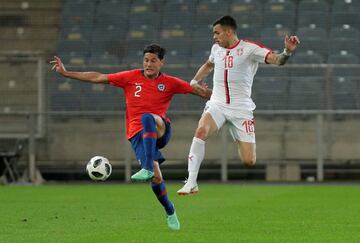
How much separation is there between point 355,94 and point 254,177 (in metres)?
3.11

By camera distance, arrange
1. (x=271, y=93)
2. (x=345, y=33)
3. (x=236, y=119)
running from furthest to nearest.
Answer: (x=345, y=33), (x=271, y=93), (x=236, y=119)

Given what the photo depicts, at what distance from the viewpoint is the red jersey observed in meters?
11.1

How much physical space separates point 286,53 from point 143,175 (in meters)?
1.96

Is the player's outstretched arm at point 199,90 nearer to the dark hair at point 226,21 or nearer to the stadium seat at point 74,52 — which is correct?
the dark hair at point 226,21

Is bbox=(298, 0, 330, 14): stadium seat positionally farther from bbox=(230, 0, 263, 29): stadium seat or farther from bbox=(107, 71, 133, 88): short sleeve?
bbox=(107, 71, 133, 88): short sleeve

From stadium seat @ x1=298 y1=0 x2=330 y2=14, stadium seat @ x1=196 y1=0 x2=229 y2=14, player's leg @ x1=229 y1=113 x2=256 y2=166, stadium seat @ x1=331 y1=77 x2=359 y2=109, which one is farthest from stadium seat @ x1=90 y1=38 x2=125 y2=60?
player's leg @ x1=229 y1=113 x2=256 y2=166

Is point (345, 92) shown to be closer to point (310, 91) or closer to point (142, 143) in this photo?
point (310, 91)
